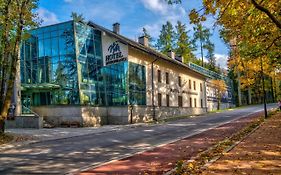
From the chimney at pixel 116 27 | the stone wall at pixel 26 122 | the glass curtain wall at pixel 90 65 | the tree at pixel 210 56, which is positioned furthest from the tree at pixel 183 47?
the stone wall at pixel 26 122

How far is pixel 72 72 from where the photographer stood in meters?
31.6

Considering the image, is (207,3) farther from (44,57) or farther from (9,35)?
(44,57)

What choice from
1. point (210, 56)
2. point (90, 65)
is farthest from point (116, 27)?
point (210, 56)

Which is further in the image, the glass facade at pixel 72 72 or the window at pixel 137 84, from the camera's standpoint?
the window at pixel 137 84

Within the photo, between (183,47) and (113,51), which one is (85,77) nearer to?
(113,51)

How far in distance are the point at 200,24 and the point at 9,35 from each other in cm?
1409

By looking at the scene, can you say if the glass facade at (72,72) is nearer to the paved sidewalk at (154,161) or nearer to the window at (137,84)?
the window at (137,84)

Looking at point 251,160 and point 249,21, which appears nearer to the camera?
point 251,160

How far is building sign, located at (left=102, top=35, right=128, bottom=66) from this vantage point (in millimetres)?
33875

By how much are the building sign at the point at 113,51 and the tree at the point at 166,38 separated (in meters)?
34.5

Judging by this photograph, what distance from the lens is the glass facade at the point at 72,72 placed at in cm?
3170

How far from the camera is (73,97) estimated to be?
1226 inches

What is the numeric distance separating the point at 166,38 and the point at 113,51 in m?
37.0

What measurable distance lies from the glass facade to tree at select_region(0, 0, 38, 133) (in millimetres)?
10698
